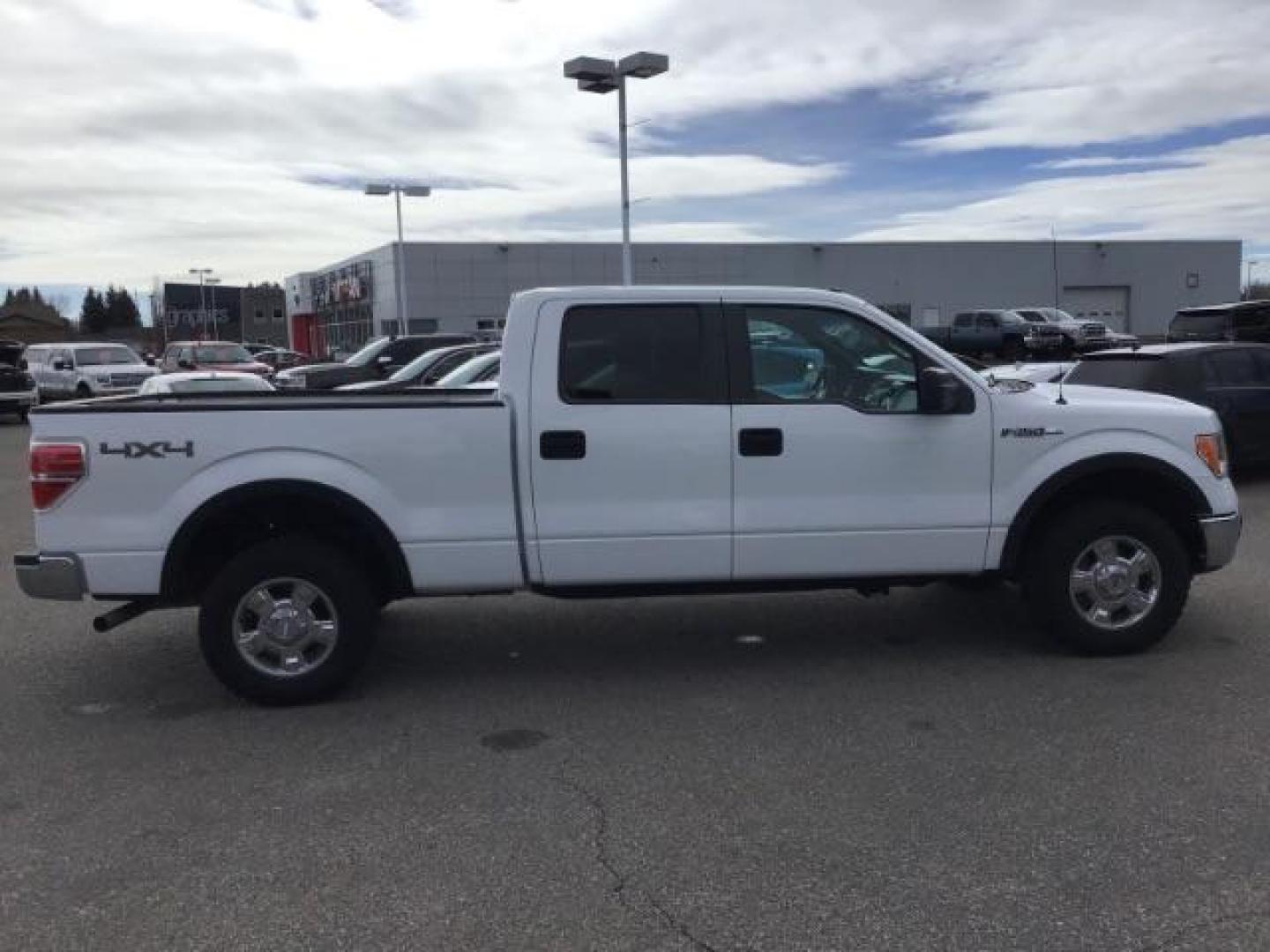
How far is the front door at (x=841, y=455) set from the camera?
17.9 feet

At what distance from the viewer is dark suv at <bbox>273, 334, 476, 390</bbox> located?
20656 millimetres

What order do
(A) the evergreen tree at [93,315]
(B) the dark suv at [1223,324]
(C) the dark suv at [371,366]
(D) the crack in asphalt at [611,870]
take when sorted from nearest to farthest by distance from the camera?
(D) the crack in asphalt at [611,870] < (C) the dark suv at [371,366] < (B) the dark suv at [1223,324] < (A) the evergreen tree at [93,315]

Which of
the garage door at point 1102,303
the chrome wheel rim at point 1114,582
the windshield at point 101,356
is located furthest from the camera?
the garage door at point 1102,303

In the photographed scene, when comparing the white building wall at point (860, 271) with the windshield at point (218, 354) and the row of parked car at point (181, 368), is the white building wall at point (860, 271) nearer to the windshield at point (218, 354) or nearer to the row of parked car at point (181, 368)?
the windshield at point (218, 354)

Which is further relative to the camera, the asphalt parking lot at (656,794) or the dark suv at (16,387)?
the dark suv at (16,387)

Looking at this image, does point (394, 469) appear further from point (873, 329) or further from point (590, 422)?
point (873, 329)

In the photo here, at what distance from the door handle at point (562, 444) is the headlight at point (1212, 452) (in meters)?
3.17

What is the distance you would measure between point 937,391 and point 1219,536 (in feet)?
5.75

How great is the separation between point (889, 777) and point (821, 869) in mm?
826

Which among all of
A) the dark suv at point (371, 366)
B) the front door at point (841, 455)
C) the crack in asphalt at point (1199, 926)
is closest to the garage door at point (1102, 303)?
the dark suv at point (371, 366)

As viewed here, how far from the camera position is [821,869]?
3.63m

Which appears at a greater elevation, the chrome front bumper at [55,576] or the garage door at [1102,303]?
the garage door at [1102,303]

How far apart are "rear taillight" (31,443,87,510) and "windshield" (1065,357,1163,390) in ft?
29.4

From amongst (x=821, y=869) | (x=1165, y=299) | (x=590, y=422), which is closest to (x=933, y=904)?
(x=821, y=869)
